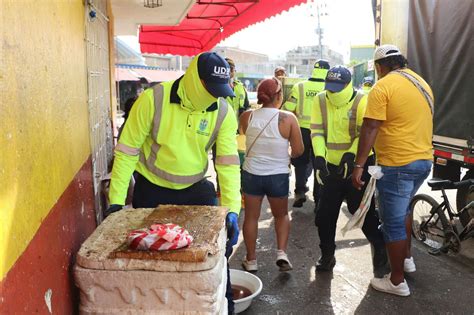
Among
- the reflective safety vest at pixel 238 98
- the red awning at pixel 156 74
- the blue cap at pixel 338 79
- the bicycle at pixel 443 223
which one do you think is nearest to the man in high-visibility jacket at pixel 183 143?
the blue cap at pixel 338 79

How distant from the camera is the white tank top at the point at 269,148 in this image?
13.9ft

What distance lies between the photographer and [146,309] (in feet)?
6.70

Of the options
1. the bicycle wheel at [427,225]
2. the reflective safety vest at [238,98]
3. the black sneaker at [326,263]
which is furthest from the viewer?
the reflective safety vest at [238,98]

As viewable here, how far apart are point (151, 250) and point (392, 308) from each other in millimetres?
2376

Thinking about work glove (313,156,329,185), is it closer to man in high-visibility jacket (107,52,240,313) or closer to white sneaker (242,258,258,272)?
white sneaker (242,258,258,272)

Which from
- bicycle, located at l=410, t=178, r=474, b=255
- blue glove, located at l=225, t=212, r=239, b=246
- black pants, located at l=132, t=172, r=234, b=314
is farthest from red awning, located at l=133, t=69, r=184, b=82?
blue glove, located at l=225, t=212, r=239, b=246

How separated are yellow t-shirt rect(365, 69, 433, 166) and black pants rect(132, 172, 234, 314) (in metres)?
1.46

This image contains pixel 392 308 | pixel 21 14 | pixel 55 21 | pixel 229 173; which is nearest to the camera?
pixel 21 14

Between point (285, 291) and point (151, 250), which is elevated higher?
point (151, 250)

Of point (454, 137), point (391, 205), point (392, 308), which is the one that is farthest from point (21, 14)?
point (454, 137)

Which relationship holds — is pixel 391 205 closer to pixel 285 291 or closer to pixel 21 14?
pixel 285 291

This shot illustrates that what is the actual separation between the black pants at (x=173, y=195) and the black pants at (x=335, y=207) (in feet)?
5.19

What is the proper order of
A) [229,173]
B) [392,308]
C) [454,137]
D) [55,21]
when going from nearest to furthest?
[55,21]
[229,173]
[392,308]
[454,137]

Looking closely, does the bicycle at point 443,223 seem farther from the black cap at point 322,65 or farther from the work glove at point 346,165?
the black cap at point 322,65
